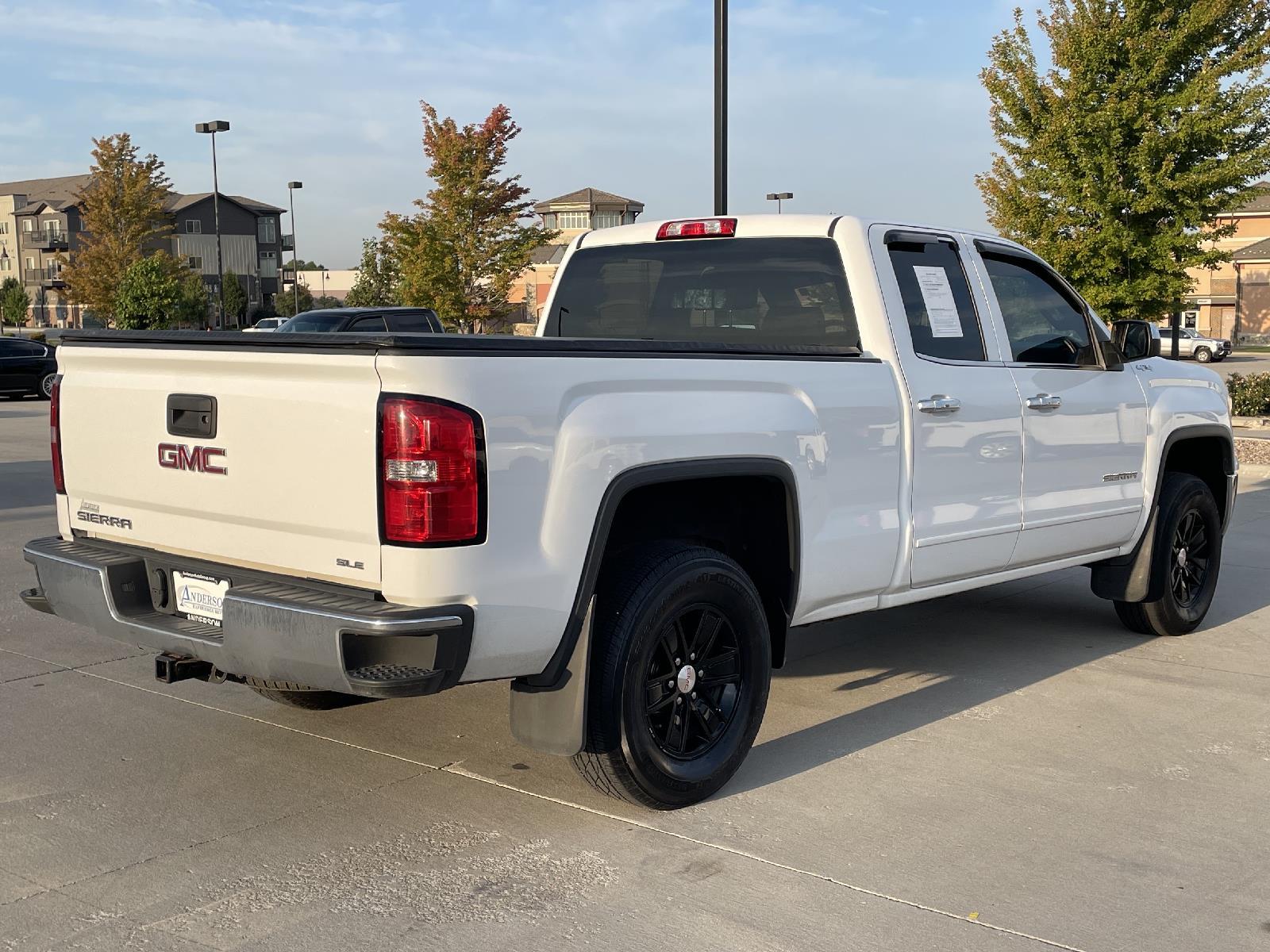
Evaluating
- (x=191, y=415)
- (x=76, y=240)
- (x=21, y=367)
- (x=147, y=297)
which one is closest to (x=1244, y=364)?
(x=21, y=367)

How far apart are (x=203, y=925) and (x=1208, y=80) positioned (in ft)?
58.0

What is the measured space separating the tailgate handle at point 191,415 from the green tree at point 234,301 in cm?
7852

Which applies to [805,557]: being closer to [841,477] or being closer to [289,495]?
[841,477]

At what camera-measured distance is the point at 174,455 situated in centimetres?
428

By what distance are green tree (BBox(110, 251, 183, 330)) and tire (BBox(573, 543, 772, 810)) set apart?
53574 millimetres

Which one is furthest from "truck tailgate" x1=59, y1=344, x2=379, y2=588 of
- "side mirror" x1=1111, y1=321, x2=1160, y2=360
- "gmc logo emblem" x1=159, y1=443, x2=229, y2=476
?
"side mirror" x1=1111, y1=321, x2=1160, y2=360

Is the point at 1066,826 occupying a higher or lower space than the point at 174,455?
lower

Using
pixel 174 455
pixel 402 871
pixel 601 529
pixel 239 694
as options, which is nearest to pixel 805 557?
pixel 601 529

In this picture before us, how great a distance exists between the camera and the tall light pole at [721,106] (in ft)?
41.1

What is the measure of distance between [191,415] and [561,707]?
4.79 feet

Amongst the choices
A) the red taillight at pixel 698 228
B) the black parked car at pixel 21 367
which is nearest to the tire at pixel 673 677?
the red taillight at pixel 698 228

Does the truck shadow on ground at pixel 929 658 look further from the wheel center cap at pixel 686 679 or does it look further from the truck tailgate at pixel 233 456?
the truck tailgate at pixel 233 456

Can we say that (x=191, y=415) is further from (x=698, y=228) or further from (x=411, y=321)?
(x=411, y=321)

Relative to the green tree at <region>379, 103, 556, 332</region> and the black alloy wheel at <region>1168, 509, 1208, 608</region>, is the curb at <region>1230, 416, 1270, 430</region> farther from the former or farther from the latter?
the green tree at <region>379, 103, 556, 332</region>
